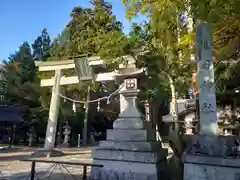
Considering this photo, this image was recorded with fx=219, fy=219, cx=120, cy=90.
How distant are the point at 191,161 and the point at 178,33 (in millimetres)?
6181

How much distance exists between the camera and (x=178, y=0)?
4.89 m

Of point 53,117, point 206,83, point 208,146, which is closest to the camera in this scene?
point 208,146

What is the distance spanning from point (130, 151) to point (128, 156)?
0.13m

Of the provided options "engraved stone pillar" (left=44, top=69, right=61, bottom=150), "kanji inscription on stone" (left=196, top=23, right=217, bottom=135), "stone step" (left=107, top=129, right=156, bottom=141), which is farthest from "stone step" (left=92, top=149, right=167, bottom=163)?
"engraved stone pillar" (left=44, top=69, right=61, bottom=150)

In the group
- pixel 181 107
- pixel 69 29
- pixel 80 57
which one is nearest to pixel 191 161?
pixel 80 57

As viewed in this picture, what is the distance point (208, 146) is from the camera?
470 cm

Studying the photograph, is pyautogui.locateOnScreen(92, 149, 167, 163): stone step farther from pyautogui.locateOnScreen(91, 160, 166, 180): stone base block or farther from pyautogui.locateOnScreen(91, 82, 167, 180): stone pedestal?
pyautogui.locateOnScreen(91, 160, 166, 180): stone base block

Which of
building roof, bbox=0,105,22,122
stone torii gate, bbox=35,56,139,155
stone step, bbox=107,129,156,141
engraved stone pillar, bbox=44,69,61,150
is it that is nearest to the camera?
stone step, bbox=107,129,156,141

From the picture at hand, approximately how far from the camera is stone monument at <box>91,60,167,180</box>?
17.6ft

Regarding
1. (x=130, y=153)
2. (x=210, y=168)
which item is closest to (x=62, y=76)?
(x=130, y=153)

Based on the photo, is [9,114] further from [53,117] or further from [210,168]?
[210,168]

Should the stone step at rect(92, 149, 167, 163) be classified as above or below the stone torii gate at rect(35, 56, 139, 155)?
below

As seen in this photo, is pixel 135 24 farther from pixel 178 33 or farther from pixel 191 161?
pixel 191 161

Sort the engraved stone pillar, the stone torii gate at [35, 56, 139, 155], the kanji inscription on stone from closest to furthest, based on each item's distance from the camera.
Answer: the kanji inscription on stone → the stone torii gate at [35, 56, 139, 155] → the engraved stone pillar
